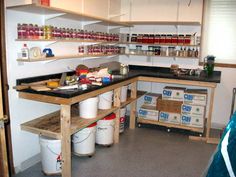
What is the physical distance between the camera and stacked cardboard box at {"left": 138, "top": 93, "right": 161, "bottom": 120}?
380 centimetres

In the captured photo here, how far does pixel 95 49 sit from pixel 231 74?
2267 millimetres

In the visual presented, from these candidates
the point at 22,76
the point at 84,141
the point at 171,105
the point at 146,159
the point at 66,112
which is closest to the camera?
the point at 66,112

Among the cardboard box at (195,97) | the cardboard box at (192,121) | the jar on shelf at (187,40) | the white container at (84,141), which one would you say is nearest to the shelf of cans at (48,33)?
the white container at (84,141)

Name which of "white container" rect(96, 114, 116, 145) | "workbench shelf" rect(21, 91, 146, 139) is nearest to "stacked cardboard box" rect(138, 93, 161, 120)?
"white container" rect(96, 114, 116, 145)

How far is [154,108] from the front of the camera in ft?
12.6

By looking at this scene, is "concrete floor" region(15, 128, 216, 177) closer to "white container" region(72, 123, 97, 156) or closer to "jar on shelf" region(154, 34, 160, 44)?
"white container" region(72, 123, 97, 156)

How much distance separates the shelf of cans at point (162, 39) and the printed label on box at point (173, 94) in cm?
81

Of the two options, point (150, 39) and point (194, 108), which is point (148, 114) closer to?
point (194, 108)

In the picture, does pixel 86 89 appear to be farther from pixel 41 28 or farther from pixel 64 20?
pixel 64 20

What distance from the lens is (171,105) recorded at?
367 cm

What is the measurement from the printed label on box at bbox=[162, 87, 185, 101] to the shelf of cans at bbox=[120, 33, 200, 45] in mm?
806

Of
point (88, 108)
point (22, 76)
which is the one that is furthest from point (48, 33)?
point (88, 108)

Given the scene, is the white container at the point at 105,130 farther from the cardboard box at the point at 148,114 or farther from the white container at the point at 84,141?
the cardboard box at the point at 148,114

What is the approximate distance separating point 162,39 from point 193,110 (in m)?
1.32
